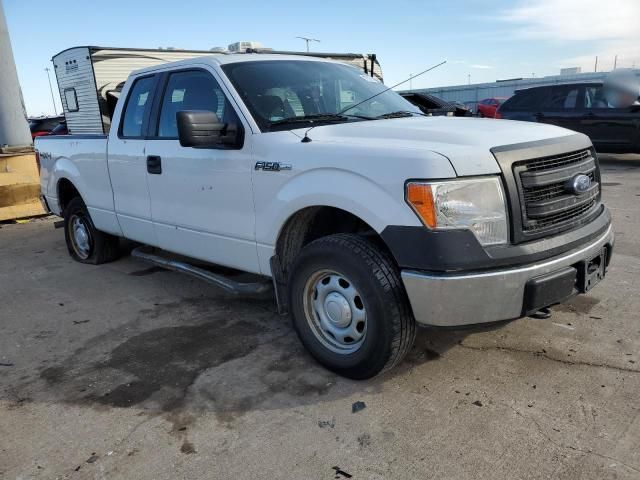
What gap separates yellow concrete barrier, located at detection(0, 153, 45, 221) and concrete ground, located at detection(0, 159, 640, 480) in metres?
4.74

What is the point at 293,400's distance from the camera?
2.96 meters

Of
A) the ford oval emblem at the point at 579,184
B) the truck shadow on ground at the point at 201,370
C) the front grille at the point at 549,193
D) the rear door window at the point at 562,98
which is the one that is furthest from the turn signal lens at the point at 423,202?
the rear door window at the point at 562,98

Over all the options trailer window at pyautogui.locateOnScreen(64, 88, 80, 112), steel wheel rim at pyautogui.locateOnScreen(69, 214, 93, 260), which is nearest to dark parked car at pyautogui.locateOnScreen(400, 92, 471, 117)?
steel wheel rim at pyautogui.locateOnScreen(69, 214, 93, 260)

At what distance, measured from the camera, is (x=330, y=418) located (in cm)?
278

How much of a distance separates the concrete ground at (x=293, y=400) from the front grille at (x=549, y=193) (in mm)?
717

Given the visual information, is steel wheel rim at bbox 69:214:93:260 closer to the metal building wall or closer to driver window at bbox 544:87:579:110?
driver window at bbox 544:87:579:110

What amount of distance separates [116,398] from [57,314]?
5.67 feet

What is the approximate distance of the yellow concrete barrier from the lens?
8445 millimetres

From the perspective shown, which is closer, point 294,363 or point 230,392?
point 230,392

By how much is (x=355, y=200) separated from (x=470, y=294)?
754mm

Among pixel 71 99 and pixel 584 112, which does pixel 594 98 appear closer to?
pixel 584 112

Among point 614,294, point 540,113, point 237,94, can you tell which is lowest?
point 614,294

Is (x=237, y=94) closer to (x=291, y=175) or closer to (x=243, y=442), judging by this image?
(x=291, y=175)

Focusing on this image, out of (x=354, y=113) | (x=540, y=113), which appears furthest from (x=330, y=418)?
(x=540, y=113)
